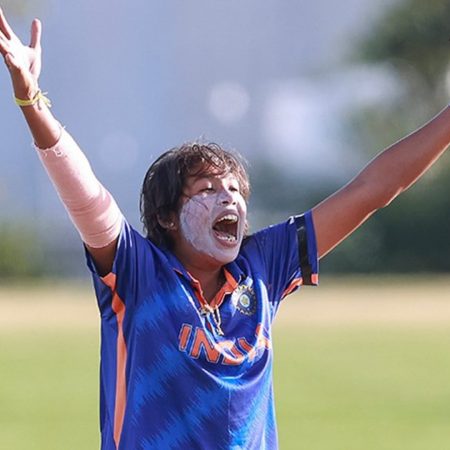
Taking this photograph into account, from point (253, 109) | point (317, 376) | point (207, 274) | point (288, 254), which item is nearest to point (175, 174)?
point (207, 274)

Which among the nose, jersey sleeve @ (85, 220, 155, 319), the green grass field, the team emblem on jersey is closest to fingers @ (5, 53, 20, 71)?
jersey sleeve @ (85, 220, 155, 319)

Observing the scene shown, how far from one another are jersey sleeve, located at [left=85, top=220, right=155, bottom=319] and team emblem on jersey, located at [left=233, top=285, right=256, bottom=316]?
0.27m

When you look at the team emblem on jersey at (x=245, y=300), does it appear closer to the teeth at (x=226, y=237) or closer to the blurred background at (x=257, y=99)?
the teeth at (x=226, y=237)

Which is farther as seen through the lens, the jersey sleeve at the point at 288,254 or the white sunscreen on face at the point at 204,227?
the jersey sleeve at the point at 288,254

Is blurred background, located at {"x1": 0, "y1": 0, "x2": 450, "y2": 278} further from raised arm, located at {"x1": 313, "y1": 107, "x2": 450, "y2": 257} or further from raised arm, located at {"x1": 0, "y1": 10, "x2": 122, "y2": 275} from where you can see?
raised arm, located at {"x1": 0, "y1": 10, "x2": 122, "y2": 275}

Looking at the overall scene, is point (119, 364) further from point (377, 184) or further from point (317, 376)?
point (317, 376)

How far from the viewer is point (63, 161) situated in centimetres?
321

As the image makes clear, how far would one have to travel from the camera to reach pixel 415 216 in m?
35.2

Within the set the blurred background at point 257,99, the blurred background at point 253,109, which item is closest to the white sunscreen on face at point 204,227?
the blurred background at point 253,109

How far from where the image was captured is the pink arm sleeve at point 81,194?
10.6 ft

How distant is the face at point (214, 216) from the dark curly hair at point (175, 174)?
0.03 meters

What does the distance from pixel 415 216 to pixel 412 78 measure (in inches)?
168

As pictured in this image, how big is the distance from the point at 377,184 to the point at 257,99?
32.3 meters

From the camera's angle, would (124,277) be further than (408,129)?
No
